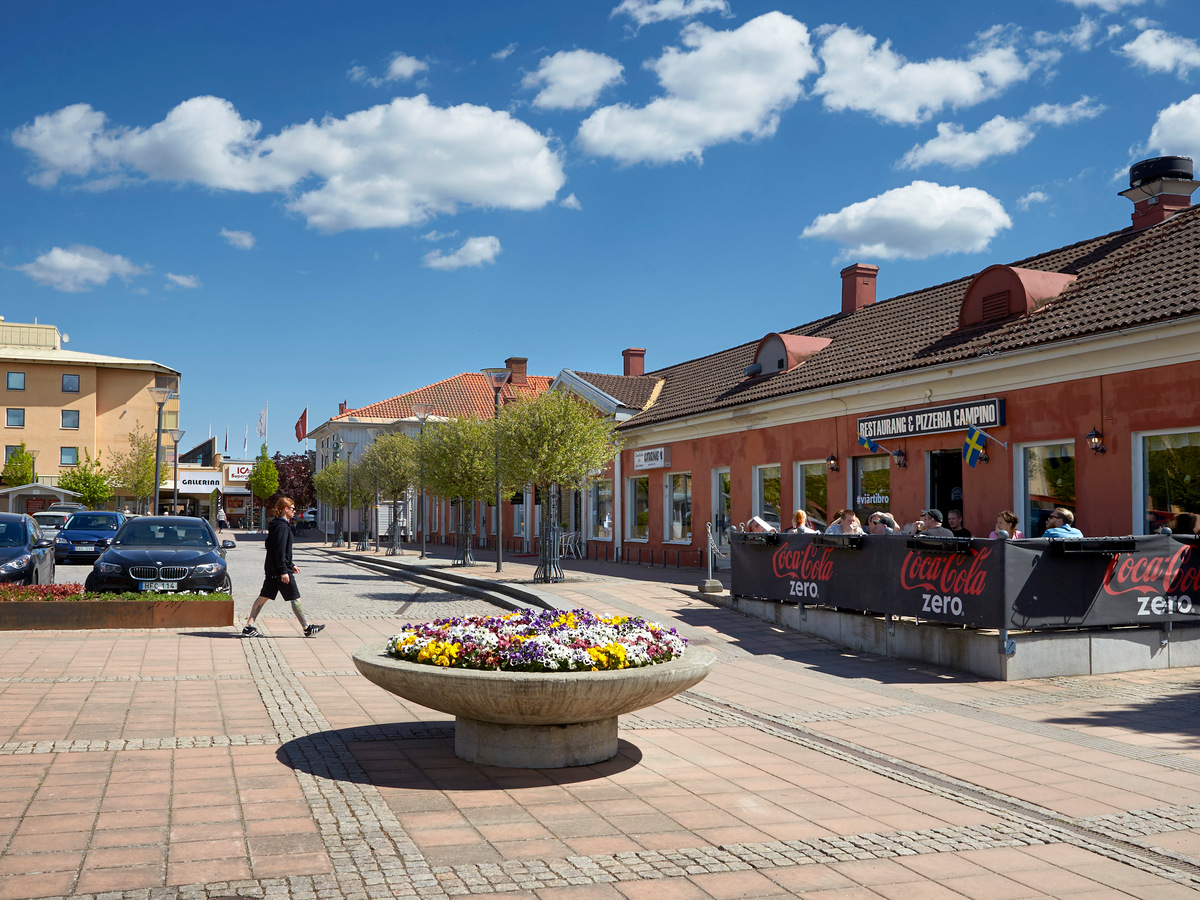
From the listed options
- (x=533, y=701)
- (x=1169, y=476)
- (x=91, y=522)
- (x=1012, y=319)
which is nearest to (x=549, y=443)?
(x=1012, y=319)

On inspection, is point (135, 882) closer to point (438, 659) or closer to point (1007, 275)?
point (438, 659)

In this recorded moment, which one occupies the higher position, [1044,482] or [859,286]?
[859,286]

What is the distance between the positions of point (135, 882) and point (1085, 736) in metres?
6.51

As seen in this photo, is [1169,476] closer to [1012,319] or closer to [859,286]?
[1012,319]

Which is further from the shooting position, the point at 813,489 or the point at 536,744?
the point at 813,489

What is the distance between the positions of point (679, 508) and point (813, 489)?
6.35 metres

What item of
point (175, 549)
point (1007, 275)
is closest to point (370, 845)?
point (175, 549)

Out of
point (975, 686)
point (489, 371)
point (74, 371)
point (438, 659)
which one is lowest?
point (975, 686)

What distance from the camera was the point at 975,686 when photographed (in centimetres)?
977

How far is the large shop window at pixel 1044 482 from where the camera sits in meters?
14.5

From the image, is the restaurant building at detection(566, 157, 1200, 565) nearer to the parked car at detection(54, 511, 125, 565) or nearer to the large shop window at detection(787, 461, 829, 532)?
the large shop window at detection(787, 461, 829, 532)

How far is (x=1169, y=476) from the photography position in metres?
12.9

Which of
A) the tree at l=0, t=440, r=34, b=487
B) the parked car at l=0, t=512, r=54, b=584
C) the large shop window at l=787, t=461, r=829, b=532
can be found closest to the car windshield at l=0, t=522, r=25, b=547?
the parked car at l=0, t=512, r=54, b=584

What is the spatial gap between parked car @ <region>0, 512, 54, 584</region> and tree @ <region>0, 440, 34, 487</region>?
4781 cm
